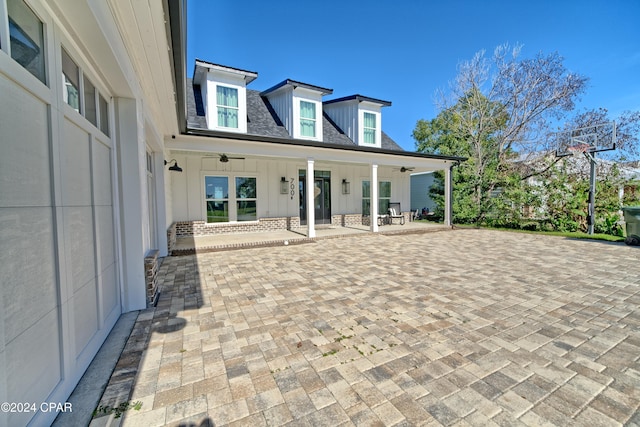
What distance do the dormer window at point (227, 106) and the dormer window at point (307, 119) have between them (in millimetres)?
2538

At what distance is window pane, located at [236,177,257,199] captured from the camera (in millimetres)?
9805

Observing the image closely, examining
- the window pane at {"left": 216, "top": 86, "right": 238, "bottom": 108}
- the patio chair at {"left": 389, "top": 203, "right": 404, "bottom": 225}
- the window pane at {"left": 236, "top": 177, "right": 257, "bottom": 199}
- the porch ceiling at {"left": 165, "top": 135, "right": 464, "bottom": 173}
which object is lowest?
the patio chair at {"left": 389, "top": 203, "right": 404, "bottom": 225}

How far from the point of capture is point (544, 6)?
9.59m

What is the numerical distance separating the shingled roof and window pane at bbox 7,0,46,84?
21.8 ft

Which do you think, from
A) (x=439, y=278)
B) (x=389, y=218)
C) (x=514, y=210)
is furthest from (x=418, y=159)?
(x=439, y=278)

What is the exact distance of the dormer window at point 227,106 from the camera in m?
9.05

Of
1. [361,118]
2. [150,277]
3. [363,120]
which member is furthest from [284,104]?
[150,277]

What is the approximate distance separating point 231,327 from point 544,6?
14224 mm

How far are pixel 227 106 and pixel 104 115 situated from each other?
21.9ft

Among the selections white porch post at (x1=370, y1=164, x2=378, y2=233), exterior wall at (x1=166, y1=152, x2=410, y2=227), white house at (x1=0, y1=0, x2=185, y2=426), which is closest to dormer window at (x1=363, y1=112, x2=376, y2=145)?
exterior wall at (x1=166, y1=152, x2=410, y2=227)

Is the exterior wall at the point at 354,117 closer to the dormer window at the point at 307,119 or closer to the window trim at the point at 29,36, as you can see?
the dormer window at the point at 307,119

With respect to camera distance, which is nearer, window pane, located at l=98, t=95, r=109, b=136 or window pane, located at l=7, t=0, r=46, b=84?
window pane, located at l=7, t=0, r=46, b=84

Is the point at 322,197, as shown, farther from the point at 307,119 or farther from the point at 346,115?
the point at 346,115

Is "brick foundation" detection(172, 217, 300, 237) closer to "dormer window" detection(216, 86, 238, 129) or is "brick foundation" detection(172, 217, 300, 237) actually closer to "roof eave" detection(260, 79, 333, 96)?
"dormer window" detection(216, 86, 238, 129)
